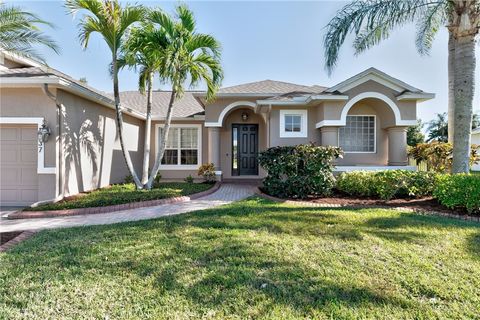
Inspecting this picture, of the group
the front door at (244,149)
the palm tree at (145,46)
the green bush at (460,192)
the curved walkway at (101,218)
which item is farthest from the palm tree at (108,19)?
the green bush at (460,192)

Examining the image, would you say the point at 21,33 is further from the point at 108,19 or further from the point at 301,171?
the point at 301,171

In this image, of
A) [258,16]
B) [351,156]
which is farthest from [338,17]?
[351,156]

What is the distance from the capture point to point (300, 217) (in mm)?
6340

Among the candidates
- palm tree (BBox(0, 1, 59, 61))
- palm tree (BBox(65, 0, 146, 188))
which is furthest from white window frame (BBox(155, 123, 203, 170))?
palm tree (BBox(0, 1, 59, 61))

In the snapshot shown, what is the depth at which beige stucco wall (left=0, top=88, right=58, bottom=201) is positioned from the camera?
28.4ft

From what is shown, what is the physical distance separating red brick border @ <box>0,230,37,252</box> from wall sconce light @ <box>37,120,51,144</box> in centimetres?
384

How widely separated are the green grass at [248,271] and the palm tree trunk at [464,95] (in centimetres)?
353

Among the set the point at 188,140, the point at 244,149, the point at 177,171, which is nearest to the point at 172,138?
the point at 188,140

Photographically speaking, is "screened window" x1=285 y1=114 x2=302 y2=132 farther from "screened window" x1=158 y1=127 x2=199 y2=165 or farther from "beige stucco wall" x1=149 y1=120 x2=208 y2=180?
"screened window" x1=158 y1=127 x2=199 y2=165

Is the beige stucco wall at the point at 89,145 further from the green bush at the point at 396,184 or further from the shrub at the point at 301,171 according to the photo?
the green bush at the point at 396,184

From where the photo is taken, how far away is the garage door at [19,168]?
892cm

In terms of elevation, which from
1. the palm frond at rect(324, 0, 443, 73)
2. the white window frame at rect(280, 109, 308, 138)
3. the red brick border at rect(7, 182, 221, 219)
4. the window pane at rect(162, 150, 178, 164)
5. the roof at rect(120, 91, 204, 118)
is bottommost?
the red brick border at rect(7, 182, 221, 219)

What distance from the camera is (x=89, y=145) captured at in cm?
1061

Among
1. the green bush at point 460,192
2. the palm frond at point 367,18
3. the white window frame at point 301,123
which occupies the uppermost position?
the palm frond at point 367,18
